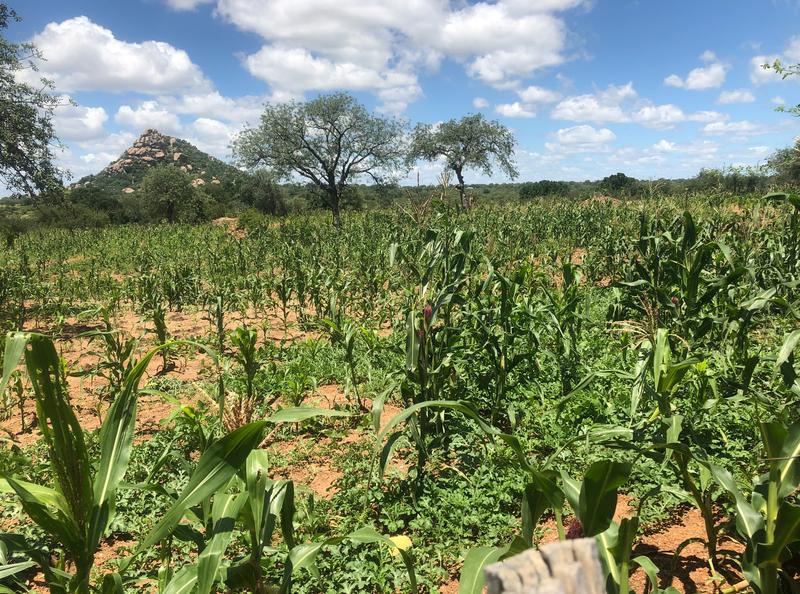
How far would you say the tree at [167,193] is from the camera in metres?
33.1

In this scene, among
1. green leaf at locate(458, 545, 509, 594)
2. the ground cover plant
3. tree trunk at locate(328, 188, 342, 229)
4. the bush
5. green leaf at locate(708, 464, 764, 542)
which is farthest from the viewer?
the bush

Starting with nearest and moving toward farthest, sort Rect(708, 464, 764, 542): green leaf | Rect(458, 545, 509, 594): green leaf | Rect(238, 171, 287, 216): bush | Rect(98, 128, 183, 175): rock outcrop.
Result: Rect(458, 545, 509, 594): green leaf, Rect(708, 464, 764, 542): green leaf, Rect(238, 171, 287, 216): bush, Rect(98, 128, 183, 175): rock outcrop

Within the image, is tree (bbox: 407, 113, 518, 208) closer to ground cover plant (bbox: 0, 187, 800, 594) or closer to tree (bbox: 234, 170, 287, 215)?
tree (bbox: 234, 170, 287, 215)

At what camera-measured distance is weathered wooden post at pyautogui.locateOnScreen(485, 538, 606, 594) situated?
72cm

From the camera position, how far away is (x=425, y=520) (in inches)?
111

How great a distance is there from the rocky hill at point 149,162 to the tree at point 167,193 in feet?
169

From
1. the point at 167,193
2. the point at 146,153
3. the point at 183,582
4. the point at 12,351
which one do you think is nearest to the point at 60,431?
the point at 12,351

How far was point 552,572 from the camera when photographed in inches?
29.8

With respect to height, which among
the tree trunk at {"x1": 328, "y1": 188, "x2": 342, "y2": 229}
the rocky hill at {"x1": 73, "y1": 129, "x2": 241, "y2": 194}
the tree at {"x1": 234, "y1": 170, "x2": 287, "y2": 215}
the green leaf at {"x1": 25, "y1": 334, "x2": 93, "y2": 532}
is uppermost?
the rocky hill at {"x1": 73, "y1": 129, "x2": 241, "y2": 194}

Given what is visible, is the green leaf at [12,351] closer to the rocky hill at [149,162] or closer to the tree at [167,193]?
the tree at [167,193]

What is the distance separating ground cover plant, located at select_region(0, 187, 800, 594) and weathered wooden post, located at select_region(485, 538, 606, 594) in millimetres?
734

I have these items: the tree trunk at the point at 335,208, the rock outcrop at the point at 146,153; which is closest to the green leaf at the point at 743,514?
the tree trunk at the point at 335,208

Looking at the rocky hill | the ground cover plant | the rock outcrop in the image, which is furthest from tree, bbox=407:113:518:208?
the rock outcrop

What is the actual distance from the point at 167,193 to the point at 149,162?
110508 millimetres
